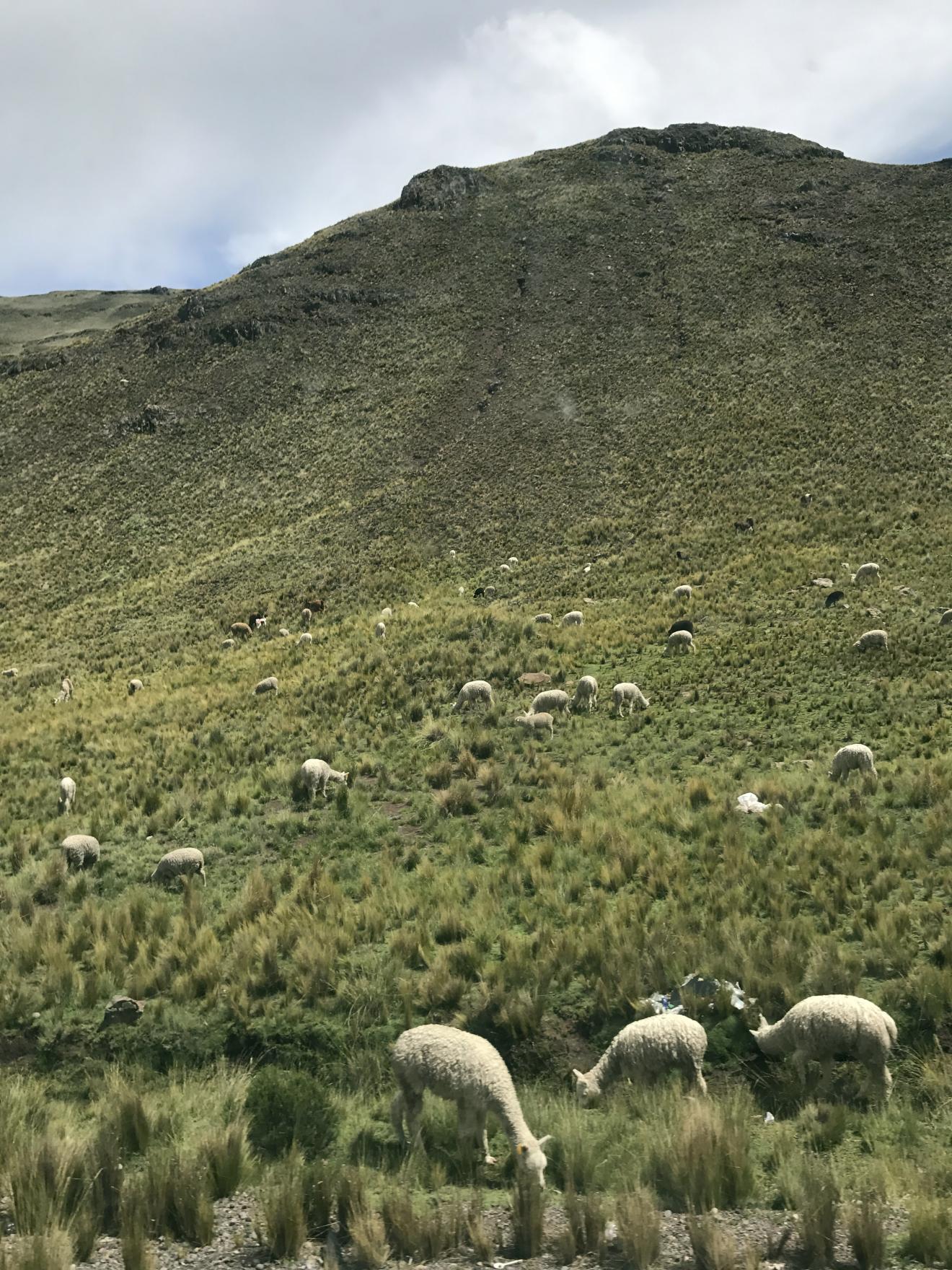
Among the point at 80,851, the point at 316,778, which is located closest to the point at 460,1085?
the point at 80,851

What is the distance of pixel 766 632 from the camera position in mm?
25203

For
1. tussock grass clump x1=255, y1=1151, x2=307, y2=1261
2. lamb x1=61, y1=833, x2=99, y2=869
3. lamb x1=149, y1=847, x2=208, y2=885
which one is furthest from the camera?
lamb x1=61, y1=833, x2=99, y2=869

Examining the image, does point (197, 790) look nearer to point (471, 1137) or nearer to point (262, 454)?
point (471, 1137)

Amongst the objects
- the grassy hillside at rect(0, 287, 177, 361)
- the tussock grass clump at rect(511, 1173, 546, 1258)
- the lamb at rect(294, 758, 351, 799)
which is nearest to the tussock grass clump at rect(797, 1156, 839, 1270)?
the tussock grass clump at rect(511, 1173, 546, 1258)

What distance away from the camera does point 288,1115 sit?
7320mm

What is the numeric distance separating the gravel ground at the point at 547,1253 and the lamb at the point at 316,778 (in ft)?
35.6

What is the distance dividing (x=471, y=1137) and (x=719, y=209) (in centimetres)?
8285

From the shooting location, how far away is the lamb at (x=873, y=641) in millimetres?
21953

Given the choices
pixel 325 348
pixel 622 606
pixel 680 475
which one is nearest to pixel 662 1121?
pixel 622 606

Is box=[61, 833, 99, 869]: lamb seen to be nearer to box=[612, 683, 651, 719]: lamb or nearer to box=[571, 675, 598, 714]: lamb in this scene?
box=[571, 675, 598, 714]: lamb

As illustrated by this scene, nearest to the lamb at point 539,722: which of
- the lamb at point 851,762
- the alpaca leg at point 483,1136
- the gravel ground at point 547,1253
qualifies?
the lamb at point 851,762

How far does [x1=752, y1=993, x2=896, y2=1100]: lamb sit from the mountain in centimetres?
3423

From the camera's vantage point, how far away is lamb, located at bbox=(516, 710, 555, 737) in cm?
1903

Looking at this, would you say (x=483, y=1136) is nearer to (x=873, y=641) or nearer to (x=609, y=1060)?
(x=609, y=1060)
